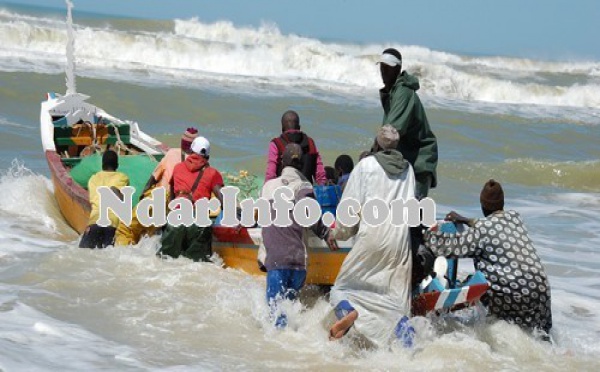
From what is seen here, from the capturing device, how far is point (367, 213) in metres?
6.46

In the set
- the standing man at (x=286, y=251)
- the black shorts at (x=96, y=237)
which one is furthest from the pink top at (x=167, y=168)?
the standing man at (x=286, y=251)

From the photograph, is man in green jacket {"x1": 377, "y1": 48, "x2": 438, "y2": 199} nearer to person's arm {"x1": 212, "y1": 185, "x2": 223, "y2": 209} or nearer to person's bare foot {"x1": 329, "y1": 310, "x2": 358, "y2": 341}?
person's bare foot {"x1": 329, "y1": 310, "x2": 358, "y2": 341}

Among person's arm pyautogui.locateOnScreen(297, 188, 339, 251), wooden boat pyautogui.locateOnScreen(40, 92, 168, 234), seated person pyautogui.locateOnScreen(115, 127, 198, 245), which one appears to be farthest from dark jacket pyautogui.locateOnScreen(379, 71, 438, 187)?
wooden boat pyautogui.locateOnScreen(40, 92, 168, 234)

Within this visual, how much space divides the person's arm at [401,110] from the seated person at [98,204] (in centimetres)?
365

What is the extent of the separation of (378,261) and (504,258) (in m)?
1.08

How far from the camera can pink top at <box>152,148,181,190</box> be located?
9.30m

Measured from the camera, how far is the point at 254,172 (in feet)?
54.7

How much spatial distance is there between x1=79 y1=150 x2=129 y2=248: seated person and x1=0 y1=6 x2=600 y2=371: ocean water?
0.78 ft

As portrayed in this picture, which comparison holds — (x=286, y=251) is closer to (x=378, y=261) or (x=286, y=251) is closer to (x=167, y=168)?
(x=378, y=261)

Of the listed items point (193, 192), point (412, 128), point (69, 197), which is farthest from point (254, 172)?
point (412, 128)

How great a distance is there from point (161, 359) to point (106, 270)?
231 cm

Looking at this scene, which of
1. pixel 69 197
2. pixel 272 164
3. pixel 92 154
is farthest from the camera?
pixel 92 154

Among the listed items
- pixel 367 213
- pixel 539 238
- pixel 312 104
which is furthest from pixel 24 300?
pixel 312 104

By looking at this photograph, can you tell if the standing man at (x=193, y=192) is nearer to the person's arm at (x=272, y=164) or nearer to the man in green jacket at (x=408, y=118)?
the person's arm at (x=272, y=164)
